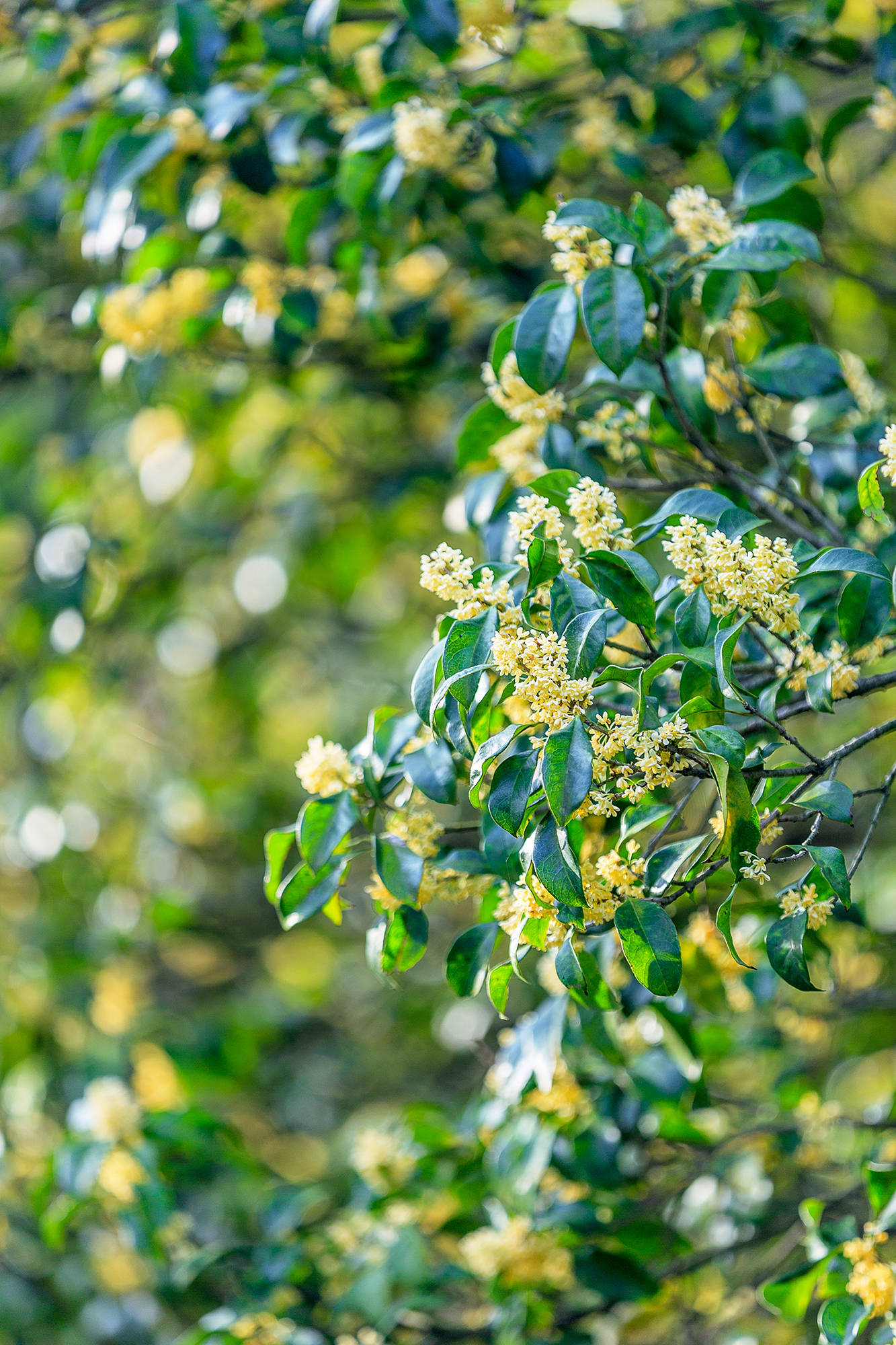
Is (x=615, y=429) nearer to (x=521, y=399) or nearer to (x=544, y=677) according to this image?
(x=521, y=399)

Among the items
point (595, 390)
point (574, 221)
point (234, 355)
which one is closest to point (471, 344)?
point (234, 355)

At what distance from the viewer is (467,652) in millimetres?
951

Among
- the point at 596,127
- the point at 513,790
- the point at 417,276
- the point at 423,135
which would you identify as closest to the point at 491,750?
the point at 513,790

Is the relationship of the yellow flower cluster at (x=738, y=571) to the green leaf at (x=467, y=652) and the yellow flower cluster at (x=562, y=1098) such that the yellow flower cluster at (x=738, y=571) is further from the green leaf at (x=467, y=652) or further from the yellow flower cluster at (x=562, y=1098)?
the yellow flower cluster at (x=562, y=1098)

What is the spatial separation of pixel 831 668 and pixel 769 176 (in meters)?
0.69

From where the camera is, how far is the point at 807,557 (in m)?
1.10

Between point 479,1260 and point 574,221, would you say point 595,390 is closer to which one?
point 574,221

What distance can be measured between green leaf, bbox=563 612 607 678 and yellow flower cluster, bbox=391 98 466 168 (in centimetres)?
85

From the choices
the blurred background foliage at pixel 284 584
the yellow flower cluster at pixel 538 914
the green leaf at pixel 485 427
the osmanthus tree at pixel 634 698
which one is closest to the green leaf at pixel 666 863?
the osmanthus tree at pixel 634 698

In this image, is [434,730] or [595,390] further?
[595,390]

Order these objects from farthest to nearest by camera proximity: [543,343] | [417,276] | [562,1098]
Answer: [417,276]
[562,1098]
[543,343]

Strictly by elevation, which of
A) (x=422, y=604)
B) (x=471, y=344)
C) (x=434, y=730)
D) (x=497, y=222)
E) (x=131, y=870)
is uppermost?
(x=434, y=730)

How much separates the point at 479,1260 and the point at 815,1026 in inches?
28.8

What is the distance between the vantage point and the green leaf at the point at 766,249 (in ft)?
3.89
